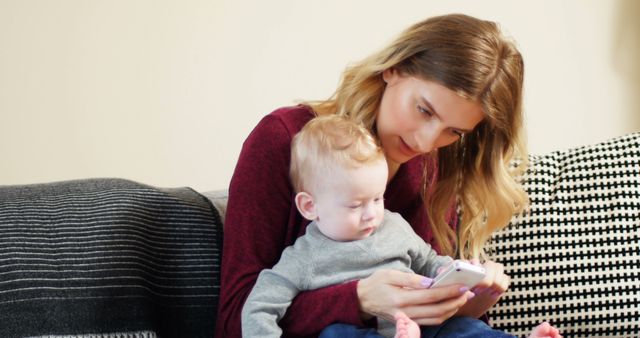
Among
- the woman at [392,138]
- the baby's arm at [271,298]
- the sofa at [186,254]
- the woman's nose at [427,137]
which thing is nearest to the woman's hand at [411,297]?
the woman at [392,138]

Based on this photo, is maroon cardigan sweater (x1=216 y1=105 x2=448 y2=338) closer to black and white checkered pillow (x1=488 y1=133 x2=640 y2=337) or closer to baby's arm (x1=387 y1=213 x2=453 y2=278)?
baby's arm (x1=387 y1=213 x2=453 y2=278)

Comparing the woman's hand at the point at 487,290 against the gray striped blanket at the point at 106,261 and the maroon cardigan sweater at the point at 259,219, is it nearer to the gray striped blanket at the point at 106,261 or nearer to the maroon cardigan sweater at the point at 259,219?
the maroon cardigan sweater at the point at 259,219

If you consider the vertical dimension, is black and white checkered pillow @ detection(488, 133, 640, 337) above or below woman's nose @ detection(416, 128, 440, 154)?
below

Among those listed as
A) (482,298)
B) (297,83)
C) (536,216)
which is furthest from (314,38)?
(482,298)

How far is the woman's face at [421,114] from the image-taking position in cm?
141

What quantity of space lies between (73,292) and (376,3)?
1.25 m

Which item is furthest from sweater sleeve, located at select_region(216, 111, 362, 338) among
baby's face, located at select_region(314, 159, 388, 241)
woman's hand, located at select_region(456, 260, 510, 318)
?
woman's hand, located at select_region(456, 260, 510, 318)

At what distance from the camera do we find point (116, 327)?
1426 mm

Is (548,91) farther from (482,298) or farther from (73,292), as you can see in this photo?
(73,292)

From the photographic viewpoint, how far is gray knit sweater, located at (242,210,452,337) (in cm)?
135

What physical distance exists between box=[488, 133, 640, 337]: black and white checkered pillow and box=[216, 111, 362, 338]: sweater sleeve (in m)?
0.52

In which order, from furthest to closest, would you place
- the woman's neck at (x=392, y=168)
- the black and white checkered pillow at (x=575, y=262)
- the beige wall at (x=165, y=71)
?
the beige wall at (x=165, y=71), the black and white checkered pillow at (x=575, y=262), the woman's neck at (x=392, y=168)

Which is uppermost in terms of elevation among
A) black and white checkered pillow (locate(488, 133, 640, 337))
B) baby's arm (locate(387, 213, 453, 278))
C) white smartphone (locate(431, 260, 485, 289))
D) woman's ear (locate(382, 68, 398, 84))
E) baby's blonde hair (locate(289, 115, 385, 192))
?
woman's ear (locate(382, 68, 398, 84))

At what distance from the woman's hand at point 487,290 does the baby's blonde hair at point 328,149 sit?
10.1 inches
